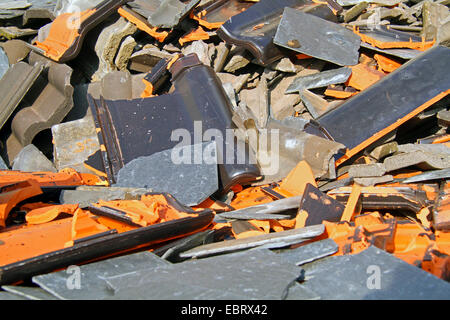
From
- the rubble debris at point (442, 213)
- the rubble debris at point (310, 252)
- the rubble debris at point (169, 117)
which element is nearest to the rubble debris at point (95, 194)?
the rubble debris at point (169, 117)

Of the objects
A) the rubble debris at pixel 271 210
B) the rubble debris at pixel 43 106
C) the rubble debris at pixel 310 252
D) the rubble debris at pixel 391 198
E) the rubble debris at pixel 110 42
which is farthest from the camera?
the rubble debris at pixel 110 42

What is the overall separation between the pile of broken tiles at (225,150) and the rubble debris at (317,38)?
0.02 m

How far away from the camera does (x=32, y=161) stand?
4.38 metres

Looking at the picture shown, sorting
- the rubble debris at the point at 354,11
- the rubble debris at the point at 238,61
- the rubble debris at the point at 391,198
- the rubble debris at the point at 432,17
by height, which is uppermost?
the rubble debris at the point at 354,11

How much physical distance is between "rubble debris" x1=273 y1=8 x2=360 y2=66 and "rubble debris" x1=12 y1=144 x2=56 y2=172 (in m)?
2.43

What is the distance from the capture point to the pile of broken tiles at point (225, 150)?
7.54 ft

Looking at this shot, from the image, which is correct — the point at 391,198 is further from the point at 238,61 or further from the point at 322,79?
the point at 238,61

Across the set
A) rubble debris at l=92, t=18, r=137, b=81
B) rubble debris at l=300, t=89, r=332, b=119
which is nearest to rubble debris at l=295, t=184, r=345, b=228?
rubble debris at l=300, t=89, r=332, b=119

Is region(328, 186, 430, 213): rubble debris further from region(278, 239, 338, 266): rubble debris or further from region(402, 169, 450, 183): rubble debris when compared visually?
region(278, 239, 338, 266): rubble debris

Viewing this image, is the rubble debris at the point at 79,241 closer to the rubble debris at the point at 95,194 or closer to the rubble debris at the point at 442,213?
the rubble debris at the point at 95,194

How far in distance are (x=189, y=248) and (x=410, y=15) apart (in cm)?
391

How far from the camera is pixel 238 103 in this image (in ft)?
15.0

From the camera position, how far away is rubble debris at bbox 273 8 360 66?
4461mm
